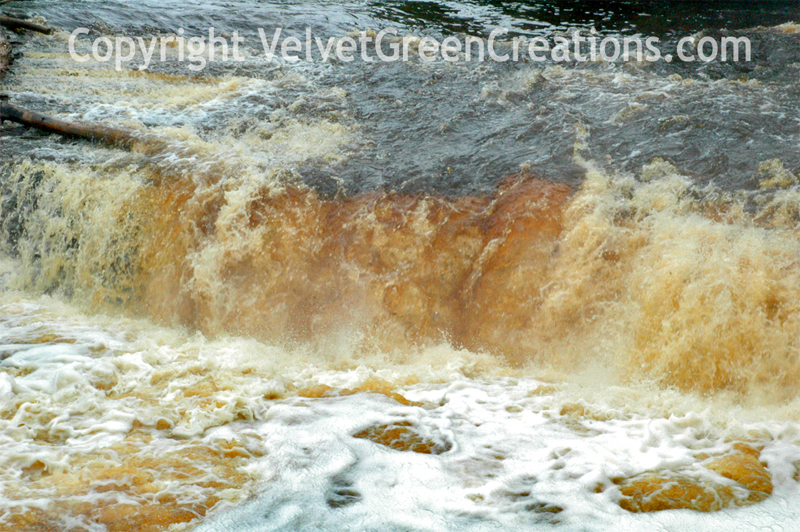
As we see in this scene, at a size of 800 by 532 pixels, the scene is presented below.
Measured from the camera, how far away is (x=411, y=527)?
9.84ft

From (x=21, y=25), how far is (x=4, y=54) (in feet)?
4.42

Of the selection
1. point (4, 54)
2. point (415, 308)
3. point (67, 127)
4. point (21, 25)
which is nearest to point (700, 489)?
point (415, 308)

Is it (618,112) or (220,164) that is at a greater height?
(618,112)

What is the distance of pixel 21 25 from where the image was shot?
951cm

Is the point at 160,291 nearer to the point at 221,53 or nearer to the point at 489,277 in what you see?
the point at 489,277

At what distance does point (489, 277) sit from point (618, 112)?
8.22 feet

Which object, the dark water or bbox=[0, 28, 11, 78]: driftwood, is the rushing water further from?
bbox=[0, 28, 11, 78]: driftwood

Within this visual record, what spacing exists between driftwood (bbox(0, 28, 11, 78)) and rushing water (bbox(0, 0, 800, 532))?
1.46m

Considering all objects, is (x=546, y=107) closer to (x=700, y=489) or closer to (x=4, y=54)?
(x=700, y=489)

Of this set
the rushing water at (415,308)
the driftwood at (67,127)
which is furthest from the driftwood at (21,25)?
the driftwood at (67,127)

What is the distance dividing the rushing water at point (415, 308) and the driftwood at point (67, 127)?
14 centimetres

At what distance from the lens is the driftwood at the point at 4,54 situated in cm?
816

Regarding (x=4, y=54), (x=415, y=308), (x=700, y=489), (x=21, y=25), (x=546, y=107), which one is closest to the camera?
(x=700, y=489)

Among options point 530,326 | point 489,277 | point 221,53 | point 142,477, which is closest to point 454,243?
point 489,277
